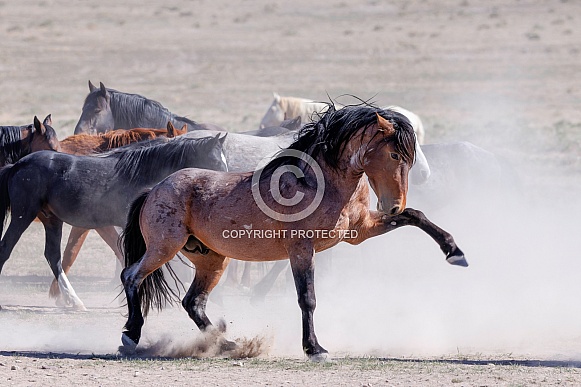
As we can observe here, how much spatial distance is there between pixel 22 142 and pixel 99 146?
0.73 metres

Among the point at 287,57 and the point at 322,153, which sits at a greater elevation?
the point at 287,57

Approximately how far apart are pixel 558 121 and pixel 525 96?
13.4ft

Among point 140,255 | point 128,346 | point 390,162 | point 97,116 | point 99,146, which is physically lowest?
point 128,346

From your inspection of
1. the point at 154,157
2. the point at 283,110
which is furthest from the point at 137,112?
the point at 283,110

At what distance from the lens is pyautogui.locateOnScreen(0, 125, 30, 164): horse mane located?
943 centimetres

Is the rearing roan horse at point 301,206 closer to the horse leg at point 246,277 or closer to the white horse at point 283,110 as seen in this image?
the horse leg at point 246,277

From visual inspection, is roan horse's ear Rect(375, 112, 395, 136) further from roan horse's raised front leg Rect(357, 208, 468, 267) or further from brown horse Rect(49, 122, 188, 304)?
brown horse Rect(49, 122, 188, 304)

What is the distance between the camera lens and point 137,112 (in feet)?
37.5

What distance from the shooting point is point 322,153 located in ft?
20.1

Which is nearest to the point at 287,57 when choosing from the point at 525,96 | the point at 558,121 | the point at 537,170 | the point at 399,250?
the point at 525,96

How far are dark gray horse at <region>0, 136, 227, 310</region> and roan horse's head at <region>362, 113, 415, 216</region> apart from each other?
256 centimetres

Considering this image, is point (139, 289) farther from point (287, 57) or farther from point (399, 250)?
point (287, 57)

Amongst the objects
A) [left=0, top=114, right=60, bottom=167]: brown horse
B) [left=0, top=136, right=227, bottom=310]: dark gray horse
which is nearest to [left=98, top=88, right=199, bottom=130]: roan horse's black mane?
[left=0, top=114, right=60, bottom=167]: brown horse

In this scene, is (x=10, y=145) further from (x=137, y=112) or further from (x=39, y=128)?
(x=137, y=112)
